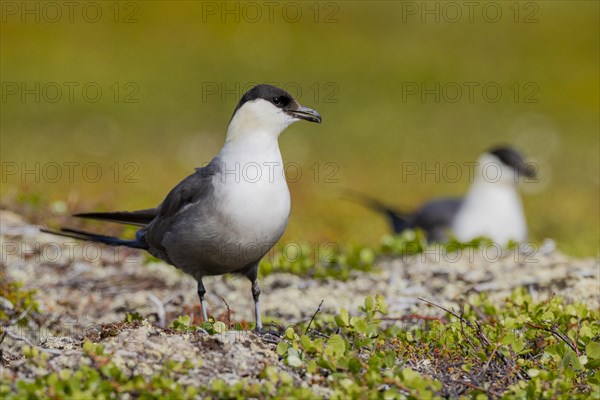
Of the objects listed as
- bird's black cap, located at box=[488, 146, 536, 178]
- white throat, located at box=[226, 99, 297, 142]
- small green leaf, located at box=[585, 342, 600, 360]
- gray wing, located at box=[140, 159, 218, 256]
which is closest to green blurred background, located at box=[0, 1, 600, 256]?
bird's black cap, located at box=[488, 146, 536, 178]

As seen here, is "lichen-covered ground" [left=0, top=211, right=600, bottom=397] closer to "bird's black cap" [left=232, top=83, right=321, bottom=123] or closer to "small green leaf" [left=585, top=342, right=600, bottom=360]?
"small green leaf" [left=585, top=342, right=600, bottom=360]

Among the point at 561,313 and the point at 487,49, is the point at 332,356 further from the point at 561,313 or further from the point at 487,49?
the point at 487,49

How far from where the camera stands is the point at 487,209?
955cm

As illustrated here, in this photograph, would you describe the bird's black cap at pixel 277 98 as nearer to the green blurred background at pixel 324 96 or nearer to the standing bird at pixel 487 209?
the green blurred background at pixel 324 96

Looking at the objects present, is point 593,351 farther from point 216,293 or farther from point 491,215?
point 491,215

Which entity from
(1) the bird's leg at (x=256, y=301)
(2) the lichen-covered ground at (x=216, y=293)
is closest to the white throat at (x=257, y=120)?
(1) the bird's leg at (x=256, y=301)

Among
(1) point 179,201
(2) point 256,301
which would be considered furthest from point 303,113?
(2) point 256,301

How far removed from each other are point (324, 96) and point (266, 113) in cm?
1582

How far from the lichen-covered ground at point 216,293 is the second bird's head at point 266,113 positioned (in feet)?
3.47

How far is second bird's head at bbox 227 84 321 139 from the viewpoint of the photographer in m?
5.17

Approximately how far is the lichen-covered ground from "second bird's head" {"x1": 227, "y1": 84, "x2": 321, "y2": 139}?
41.6 inches

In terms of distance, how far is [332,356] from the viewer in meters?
3.74

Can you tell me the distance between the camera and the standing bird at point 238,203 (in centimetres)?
A: 483

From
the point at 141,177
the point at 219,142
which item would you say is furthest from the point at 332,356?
the point at 219,142
